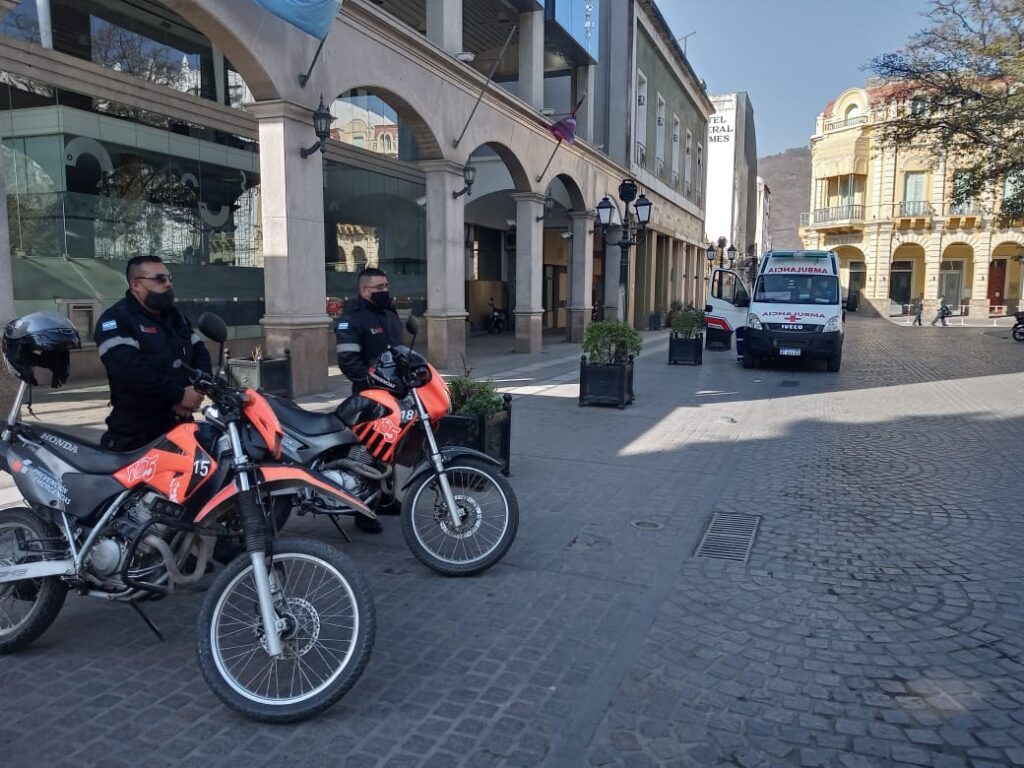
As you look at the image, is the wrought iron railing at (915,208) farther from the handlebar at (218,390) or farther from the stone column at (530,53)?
the handlebar at (218,390)

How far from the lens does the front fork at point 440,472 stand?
14.7 feet

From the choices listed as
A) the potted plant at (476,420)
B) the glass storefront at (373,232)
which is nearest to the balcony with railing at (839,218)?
the glass storefront at (373,232)

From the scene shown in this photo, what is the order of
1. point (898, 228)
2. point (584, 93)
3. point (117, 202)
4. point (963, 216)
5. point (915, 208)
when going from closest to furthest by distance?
point (117, 202)
point (584, 93)
point (963, 216)
point (915, 208)
point (898, 228)

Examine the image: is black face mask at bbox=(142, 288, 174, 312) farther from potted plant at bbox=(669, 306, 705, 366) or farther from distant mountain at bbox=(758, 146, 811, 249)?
distant mountain at bbox=(758, 146, 811, 249)

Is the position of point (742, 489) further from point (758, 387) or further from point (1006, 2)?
point (1006, 2)

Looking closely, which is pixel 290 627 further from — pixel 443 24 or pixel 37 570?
pixel 443 24

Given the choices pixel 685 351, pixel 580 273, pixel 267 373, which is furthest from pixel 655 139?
pixel 267 373

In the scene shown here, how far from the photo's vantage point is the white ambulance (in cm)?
1542

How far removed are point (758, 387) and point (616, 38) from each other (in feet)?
54.5

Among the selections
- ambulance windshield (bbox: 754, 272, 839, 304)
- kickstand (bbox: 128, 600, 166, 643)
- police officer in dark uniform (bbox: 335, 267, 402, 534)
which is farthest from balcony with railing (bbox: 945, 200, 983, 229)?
kickstand (bbox: 128, 600, 166, 643)

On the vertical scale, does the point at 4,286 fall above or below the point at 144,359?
above

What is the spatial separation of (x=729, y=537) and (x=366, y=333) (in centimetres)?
293

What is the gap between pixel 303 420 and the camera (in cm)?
450

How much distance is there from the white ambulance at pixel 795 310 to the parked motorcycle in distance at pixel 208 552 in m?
13.7
